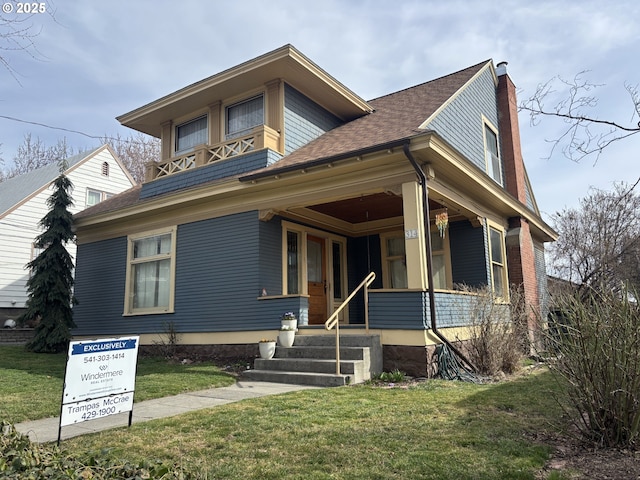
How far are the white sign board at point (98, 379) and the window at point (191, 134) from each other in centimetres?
805

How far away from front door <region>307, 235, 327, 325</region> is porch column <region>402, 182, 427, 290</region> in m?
3.94

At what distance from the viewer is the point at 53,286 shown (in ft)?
39.5

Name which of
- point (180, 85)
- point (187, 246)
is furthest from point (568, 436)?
point (180, 85)

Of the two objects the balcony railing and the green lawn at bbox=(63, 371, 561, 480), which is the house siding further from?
the green lawn at bbox=(63, 371, 561, 480)

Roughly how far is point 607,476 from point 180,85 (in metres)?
11.4

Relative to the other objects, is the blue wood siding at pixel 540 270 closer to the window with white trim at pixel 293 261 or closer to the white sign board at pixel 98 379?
the window with white trim at pixel 293 261

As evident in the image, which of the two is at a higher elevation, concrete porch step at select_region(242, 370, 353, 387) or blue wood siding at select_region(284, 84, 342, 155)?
blue wood siding at select_region(284, 84, 342, 155)

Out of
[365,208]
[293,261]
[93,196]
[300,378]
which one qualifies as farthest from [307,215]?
[93,196]

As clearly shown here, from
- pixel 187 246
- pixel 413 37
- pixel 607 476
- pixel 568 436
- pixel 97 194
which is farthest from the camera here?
pixel 97 194

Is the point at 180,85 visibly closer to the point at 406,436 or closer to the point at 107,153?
the point at 406,436

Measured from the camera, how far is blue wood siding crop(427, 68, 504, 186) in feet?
33.9

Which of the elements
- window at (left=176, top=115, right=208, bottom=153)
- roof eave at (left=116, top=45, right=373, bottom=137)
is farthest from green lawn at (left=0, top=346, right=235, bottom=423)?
roof eave at (left=116, top=45, right=373, bottom=137)

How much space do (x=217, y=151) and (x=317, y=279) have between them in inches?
153

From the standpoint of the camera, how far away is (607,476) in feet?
10.6
